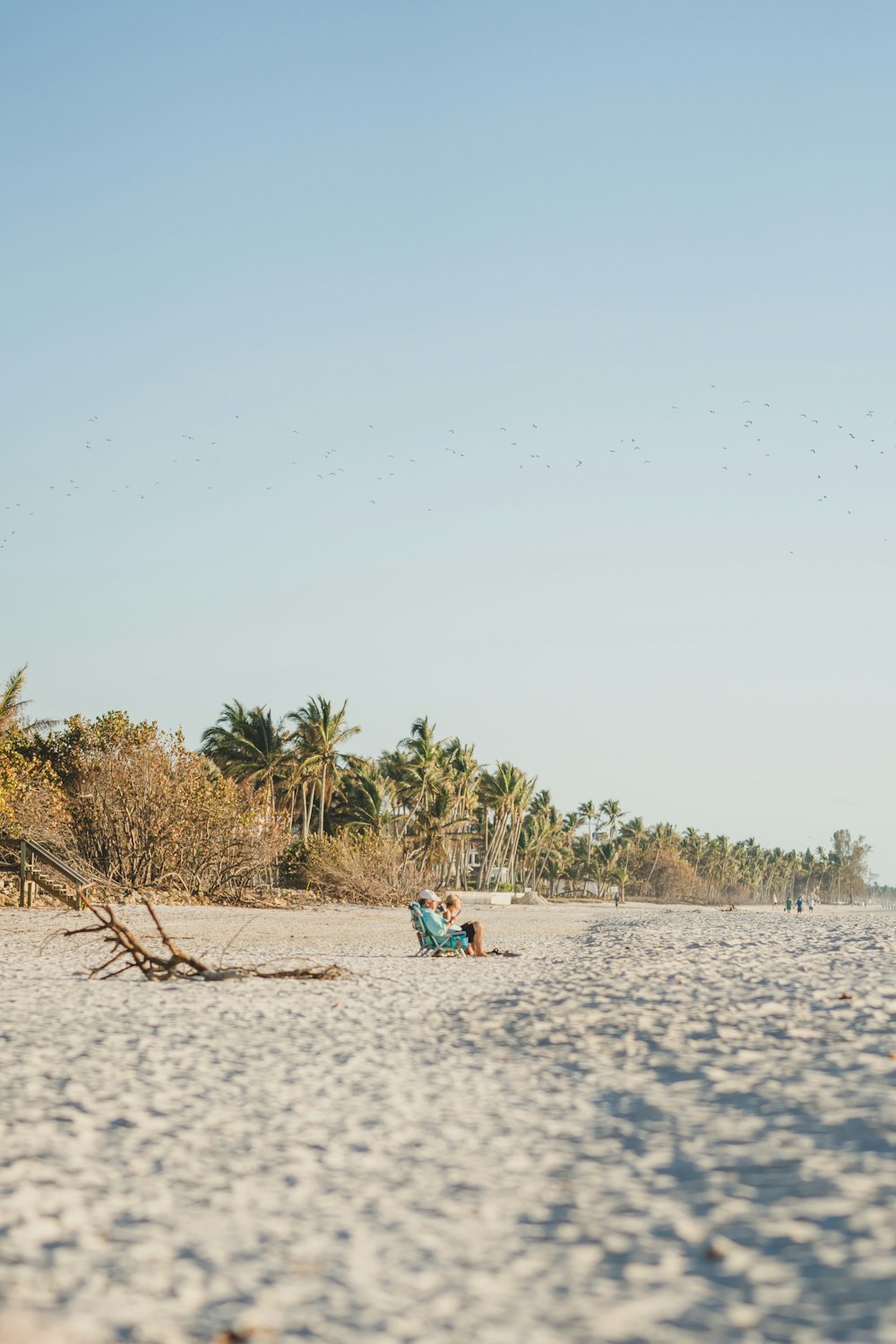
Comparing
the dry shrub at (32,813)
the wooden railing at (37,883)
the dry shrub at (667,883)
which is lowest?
the dry shrub at (667,883)

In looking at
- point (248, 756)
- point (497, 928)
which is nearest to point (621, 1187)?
point (497, 928)

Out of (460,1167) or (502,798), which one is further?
(502,798)

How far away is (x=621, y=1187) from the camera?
179 inches

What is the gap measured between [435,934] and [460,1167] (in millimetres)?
10461

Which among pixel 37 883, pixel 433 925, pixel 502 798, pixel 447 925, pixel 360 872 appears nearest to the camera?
pixel 433 925

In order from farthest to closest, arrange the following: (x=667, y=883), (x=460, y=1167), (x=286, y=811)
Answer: (x=667, y=883) → (x=286, y=811) → (x=460, y=1167)

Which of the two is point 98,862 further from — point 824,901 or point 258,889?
point 824,901

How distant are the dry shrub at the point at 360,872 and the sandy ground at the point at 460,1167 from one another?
32.5 metres

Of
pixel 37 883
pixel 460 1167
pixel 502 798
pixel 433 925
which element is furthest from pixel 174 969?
pixel 502 798

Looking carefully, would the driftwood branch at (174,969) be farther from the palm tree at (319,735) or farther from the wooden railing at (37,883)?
the palm tree at (319,735)

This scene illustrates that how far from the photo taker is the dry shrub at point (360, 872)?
41.7m

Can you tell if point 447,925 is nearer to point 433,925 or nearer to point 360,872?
point 433,925

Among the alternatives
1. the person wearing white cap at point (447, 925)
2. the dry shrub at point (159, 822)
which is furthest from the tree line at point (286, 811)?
the person wearing white cap at point (447, 925)

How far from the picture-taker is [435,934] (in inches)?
602
